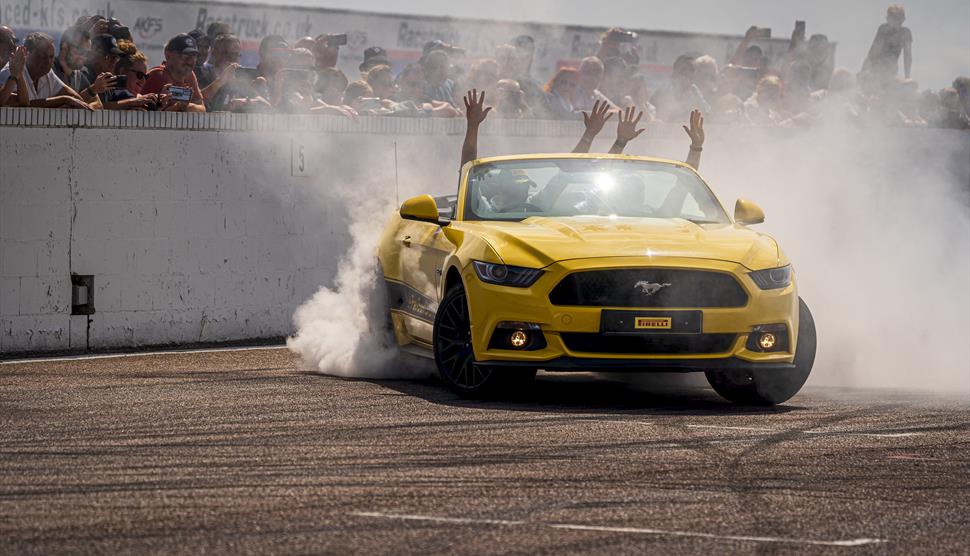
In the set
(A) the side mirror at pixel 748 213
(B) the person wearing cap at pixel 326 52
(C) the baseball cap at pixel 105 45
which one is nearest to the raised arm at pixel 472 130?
(A) the side mirror at pixel 748 213

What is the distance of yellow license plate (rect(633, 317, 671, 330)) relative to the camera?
9.54 m

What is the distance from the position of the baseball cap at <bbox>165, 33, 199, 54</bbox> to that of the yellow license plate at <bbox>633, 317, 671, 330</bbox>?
6.27 metres

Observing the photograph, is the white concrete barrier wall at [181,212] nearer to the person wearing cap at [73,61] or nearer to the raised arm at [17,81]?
the raised arm at [17,81]

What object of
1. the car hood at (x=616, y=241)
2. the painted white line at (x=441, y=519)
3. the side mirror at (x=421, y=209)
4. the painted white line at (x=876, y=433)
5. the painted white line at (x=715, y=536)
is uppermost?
the side mirror at (x=421, y=209)

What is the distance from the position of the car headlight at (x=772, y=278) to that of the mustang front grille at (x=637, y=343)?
467 mm

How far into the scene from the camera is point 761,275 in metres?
9.85

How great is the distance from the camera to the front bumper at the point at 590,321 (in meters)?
9.55

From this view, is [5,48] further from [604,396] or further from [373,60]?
[604,396]

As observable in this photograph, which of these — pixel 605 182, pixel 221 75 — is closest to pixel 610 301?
pixel 605 182

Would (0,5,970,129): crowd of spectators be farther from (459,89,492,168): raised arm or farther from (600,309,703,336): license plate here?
(600,309,703,336): license plate

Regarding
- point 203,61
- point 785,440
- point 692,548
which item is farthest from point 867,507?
point 203,61

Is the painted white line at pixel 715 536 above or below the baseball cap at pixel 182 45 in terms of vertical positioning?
below

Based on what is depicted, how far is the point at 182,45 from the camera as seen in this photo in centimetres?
1452

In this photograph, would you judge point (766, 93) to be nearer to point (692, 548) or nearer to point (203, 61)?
point (203, 61)
